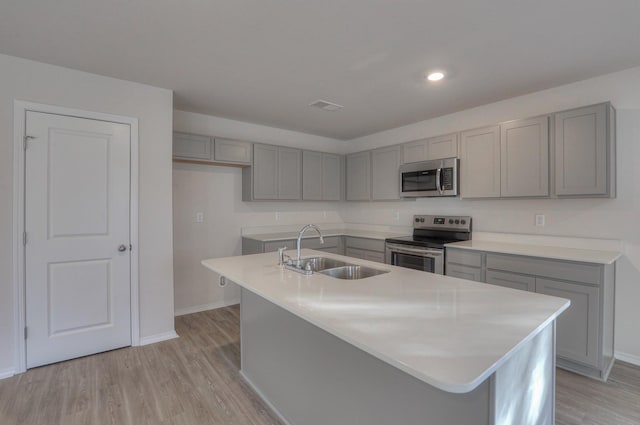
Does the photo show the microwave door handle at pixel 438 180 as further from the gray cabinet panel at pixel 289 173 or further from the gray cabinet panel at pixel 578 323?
the gray cabinet panel at pixel 289 173

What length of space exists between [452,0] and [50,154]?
10.3 ft

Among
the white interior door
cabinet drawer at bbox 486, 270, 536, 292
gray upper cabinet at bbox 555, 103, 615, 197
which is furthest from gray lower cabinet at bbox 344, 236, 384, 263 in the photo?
the white interior door

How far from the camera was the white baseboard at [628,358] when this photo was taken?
2.55 meters

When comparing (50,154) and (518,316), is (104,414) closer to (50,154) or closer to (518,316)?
(50,154)

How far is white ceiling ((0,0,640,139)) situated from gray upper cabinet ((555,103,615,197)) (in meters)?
0.39

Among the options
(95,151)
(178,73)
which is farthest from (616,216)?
(95,151)

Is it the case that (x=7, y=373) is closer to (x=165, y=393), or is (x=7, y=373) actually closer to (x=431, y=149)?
(x=165, y=393)

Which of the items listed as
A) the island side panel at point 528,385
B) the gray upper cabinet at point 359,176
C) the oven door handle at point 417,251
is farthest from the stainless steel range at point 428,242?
the island side panel at point 528,385

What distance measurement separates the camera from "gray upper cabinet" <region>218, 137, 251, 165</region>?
3719 millimetres

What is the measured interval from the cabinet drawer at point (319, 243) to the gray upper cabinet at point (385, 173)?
85 centimetres

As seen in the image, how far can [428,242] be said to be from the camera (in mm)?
3455

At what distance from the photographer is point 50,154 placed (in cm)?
252

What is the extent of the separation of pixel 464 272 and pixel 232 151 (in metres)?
2.97

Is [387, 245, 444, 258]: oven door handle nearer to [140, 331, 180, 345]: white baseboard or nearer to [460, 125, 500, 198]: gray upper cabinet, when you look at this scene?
[460, 125, 500, 198]: gray upper cabinet
